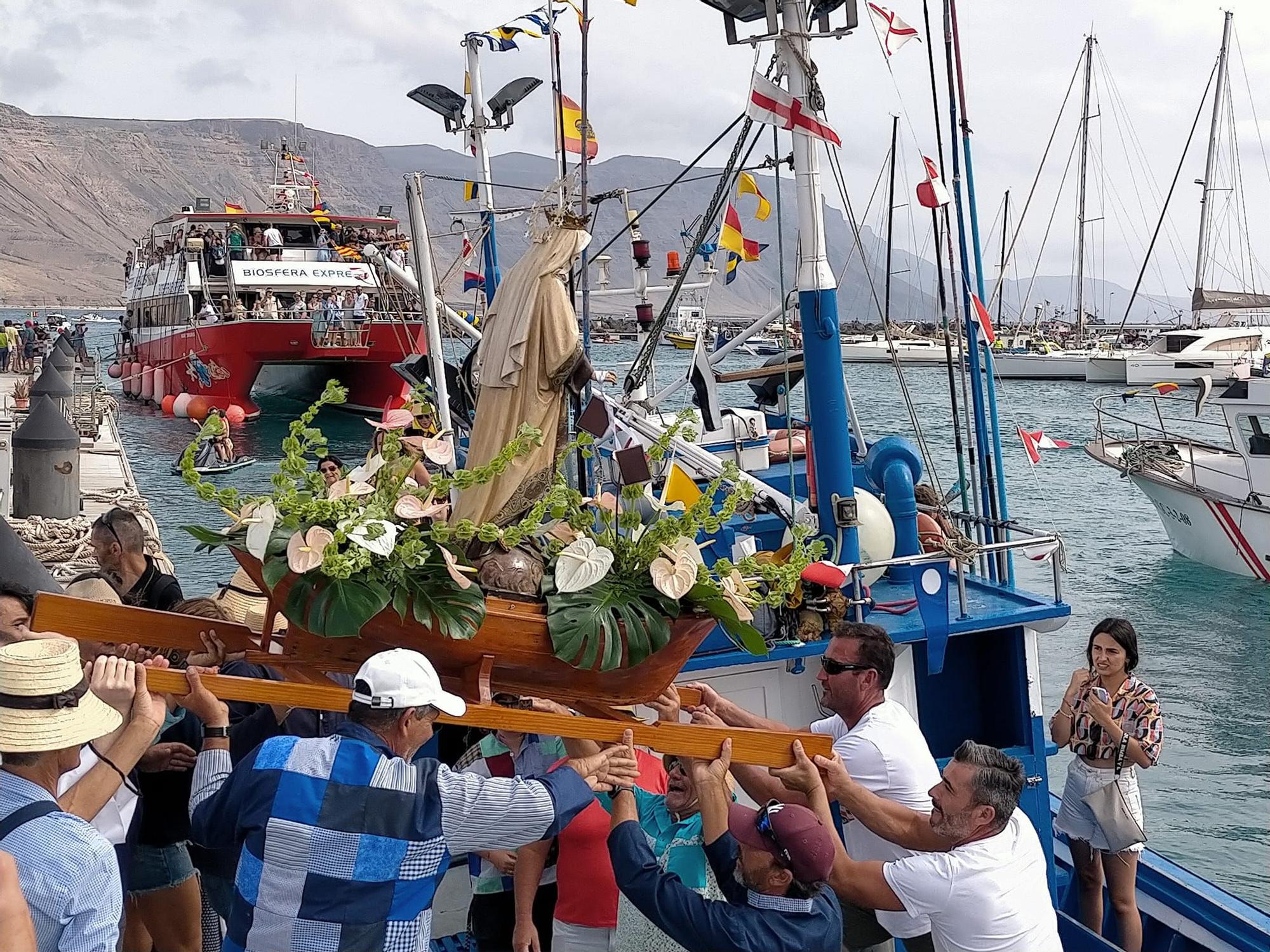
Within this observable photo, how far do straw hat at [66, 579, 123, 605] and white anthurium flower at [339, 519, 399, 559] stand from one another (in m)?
1.97

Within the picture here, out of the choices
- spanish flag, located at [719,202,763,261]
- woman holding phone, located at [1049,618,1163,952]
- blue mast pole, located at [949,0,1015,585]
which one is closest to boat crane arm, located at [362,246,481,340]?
spanish flag, located at [719,202,763,261]

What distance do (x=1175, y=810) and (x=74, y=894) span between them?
10384 mm

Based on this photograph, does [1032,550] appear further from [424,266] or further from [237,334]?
[237,334]

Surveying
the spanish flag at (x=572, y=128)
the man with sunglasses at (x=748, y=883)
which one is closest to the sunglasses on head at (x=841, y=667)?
the man with sunglasses at (x=748, y=883)

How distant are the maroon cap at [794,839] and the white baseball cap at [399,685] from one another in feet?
2.56

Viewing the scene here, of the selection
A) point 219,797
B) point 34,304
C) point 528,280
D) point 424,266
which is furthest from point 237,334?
point 34,304

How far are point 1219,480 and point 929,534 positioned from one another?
47.0 feet

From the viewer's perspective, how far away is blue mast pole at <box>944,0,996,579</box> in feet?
22.5

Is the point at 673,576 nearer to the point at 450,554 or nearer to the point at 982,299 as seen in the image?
the point at 450,554

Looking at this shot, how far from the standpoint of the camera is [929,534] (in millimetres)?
6730

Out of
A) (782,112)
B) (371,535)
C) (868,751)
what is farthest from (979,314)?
(371,535)

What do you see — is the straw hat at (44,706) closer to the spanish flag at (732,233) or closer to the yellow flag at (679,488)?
the yellow flag at (679,488)

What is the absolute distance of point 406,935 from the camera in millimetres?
2932

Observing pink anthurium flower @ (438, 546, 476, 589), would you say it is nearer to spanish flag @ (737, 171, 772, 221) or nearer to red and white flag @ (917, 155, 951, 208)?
Answer: red and white flag @ (917, 155, 951, 208)
